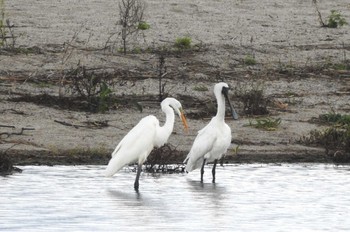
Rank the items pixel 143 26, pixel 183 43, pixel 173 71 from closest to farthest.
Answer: pixel 173 71 < pixel 183 43 < pixel 143 26

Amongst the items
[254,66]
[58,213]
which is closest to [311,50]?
[254,66]

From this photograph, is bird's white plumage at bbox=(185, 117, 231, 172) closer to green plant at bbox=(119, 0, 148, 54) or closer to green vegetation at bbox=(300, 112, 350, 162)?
green vegetation at bbox=(300, 112, 350, 162)

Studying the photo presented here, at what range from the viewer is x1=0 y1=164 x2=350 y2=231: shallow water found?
1210 centimetres

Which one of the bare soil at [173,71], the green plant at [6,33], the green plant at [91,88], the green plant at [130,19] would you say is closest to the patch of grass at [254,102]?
the bare soil at [173,71]

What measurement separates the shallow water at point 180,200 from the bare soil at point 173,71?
813 mm

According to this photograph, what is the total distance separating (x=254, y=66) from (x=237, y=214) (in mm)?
7782

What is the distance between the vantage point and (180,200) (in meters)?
13.4

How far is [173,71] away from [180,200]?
6389 millimetres

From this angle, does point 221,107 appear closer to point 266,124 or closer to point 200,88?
point 266,124

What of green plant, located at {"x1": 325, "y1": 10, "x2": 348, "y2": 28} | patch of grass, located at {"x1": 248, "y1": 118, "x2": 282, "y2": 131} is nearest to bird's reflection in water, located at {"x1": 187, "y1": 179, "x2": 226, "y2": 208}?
patch of grass, located at {"x1": 248, "y1": 118, "x2": 282, "y2": 131}

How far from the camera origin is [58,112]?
56.7 feet

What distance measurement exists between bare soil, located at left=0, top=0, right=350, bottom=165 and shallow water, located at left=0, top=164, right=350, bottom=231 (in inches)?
32.0

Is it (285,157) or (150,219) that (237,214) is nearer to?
(150,219)

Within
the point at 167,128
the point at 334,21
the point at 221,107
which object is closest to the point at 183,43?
the point at 334,21
